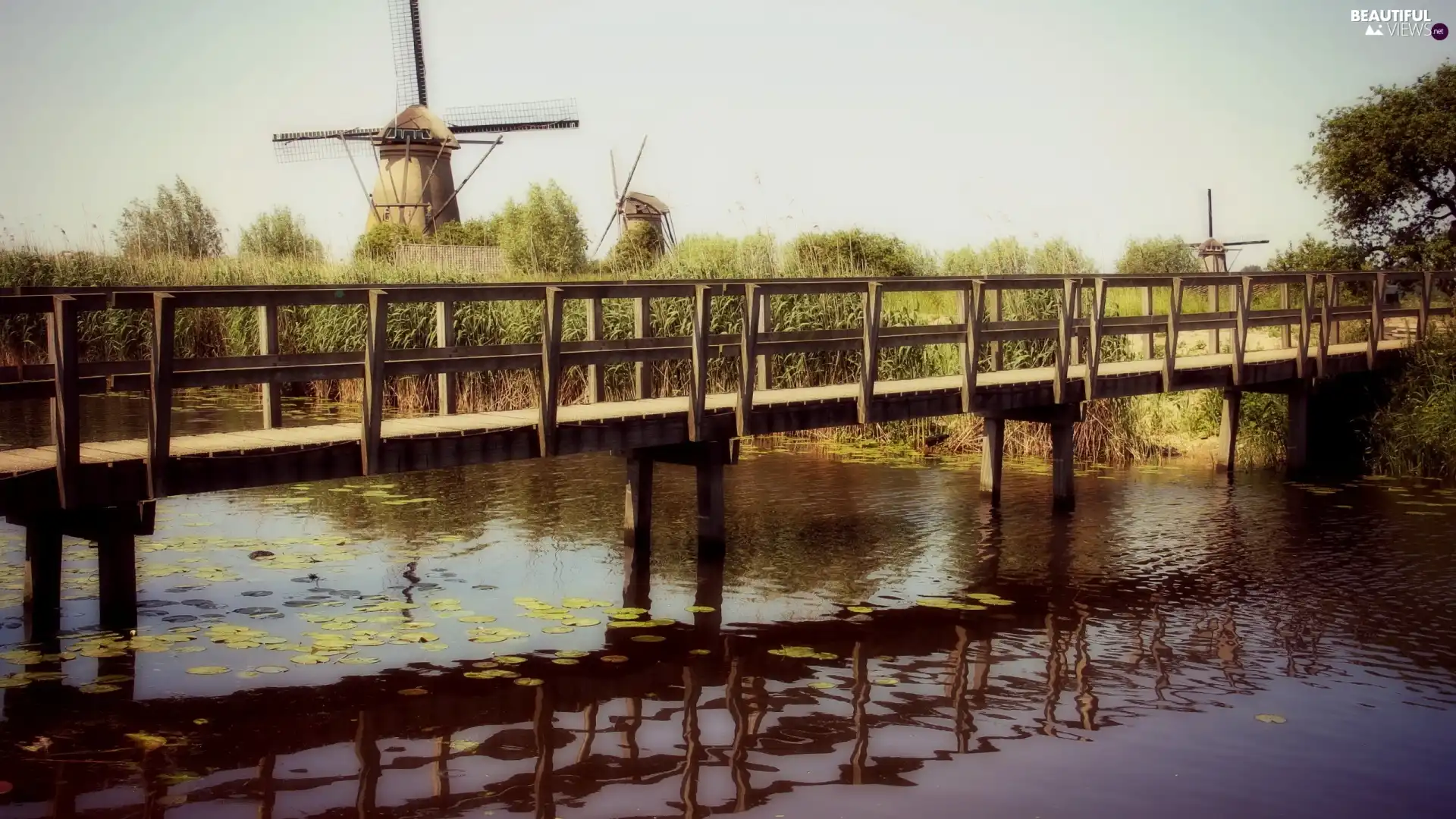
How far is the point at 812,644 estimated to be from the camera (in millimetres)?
9859

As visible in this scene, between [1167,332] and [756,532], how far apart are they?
6018 millimetres

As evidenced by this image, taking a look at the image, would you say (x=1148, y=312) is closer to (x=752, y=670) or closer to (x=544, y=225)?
(x=752, y=670)

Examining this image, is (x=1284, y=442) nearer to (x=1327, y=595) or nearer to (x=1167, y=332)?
(x=1167, y=332)

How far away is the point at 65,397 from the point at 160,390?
581 mm

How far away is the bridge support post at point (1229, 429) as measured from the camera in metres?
18.8

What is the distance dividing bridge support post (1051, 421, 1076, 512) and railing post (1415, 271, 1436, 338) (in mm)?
7683

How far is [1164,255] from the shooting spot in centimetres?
5478

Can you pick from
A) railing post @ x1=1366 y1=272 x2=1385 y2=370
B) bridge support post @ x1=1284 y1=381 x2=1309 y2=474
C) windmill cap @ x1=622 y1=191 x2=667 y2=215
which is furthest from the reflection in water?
windmill cap @ x1=622 y1=191 x2=667 y2=215

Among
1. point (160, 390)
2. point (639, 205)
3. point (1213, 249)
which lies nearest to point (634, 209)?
point (639, 205)

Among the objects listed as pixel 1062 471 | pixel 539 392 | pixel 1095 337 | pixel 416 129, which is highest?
pixel 416 129

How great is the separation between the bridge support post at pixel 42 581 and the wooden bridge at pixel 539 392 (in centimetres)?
1

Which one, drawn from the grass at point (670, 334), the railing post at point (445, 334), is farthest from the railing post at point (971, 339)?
the railing post at point (445, 334)

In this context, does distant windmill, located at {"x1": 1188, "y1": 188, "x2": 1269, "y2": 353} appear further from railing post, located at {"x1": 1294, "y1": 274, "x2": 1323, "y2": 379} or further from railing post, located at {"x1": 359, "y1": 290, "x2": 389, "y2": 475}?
railing post, located at {"x1": 359, "y1": 290, "x2": 389, "y2": 475}

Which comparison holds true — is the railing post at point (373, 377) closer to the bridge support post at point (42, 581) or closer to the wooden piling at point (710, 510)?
the bridge support post at point (42, 581)
